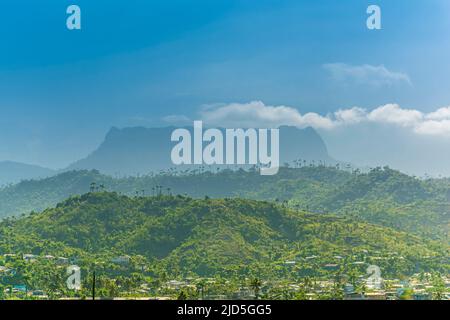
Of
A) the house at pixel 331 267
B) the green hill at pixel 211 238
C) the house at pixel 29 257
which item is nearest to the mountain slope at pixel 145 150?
the green hill at pixel 211 238

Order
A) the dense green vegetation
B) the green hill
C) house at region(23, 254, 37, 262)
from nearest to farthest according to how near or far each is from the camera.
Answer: house at region(23, 254, 37, 262) < the green hill < the dense green vegetation

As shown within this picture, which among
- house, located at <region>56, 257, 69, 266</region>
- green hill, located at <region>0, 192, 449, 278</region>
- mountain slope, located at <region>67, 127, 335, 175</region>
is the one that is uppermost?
mountain slope, located at <region>67, 127, 335, 175</region>

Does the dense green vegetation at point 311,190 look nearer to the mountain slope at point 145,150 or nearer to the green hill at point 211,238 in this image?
the mountain slope at point 145,150

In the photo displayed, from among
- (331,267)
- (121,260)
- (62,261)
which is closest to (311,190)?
(331,267)

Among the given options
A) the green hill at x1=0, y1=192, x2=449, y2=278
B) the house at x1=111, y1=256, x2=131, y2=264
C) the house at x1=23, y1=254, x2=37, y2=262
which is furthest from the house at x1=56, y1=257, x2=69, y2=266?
the house at x1=111, y1=256, x2=131, y2=264

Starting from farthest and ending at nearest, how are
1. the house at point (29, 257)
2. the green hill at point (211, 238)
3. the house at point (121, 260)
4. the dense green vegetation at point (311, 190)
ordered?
the dense green vegetation at point (311, 190) → the green hill at point (211, 238) → the house at point (121, 260) → the house at point (29, 257)

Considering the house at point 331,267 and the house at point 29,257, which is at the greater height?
the house at point 29,257

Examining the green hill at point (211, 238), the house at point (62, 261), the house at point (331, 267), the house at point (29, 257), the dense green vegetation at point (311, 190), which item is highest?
the dense green vegetation at point (311, 190)

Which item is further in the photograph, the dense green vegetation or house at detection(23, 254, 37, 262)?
the dense green vegetation

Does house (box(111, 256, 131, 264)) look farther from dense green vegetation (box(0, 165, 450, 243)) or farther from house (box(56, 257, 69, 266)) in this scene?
dense green vegetation (box(0, 165, 450, 243))

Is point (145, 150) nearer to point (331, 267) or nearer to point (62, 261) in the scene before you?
point (62, 261)

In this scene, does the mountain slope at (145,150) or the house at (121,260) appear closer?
the house at (121,260)
